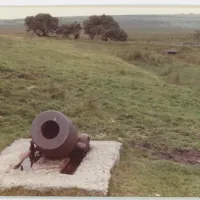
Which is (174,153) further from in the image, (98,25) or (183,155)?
(98,25)

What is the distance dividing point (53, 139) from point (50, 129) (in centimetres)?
53

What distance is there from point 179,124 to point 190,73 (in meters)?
12.8

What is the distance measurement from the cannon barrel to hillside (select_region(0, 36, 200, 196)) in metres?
0.92

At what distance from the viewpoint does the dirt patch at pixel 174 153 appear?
8.78 metres

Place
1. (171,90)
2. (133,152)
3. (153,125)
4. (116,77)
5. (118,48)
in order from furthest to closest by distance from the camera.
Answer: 1. (118,48)
2. (116,77)
3. (171,90)
4. (153,125)
5. (133,152)

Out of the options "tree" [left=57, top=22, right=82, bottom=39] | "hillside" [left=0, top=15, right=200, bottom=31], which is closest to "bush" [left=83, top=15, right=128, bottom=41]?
"tree" [left=57, top=22, right=82, bottom=39]

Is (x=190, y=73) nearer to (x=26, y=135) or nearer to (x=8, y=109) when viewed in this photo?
(x=8, y=109)

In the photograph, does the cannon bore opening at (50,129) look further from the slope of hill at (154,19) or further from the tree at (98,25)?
the tree at (98,25)

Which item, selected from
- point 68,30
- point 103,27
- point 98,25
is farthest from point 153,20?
point 103,27

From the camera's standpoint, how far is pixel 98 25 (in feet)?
117

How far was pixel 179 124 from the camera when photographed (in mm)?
11883

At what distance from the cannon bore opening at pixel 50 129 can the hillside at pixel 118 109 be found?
122 centimetres

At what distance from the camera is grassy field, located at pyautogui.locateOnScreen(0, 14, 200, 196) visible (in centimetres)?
743

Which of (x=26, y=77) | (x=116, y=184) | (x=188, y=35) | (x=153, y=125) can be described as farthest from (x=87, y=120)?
(x=188, y=35)
